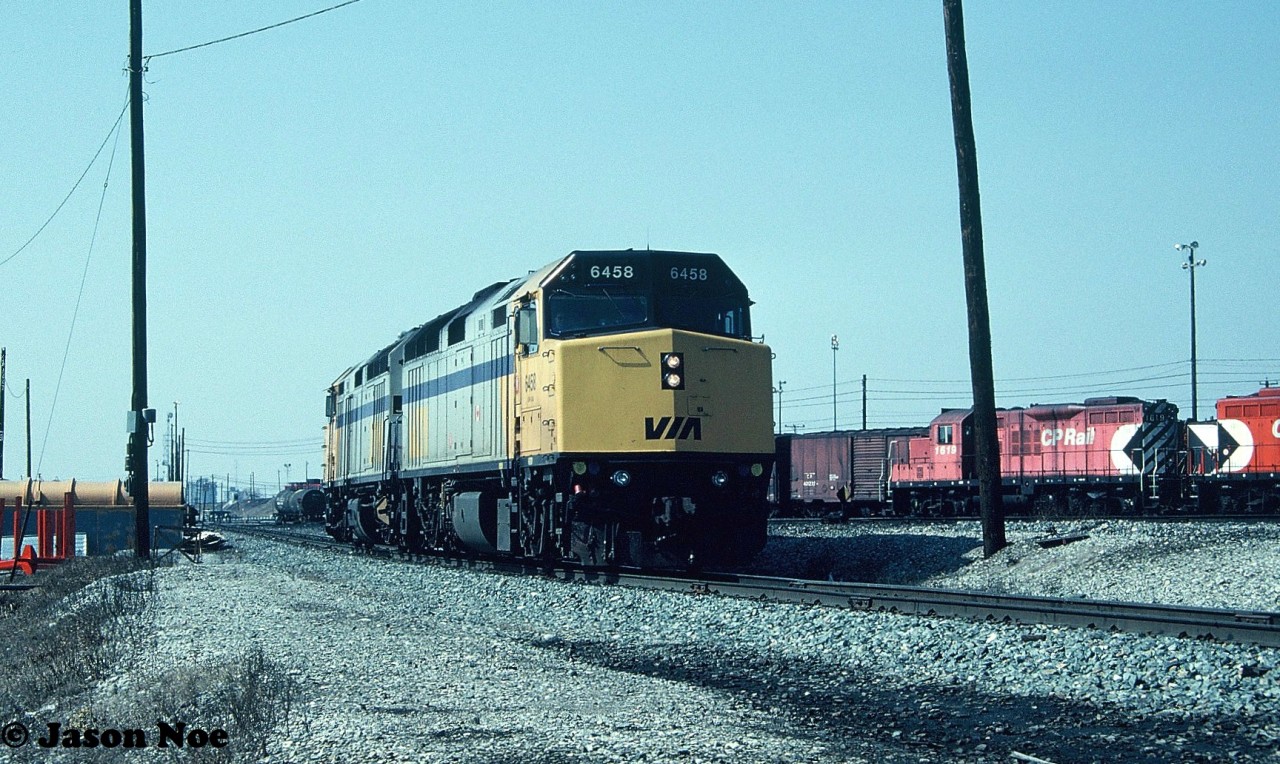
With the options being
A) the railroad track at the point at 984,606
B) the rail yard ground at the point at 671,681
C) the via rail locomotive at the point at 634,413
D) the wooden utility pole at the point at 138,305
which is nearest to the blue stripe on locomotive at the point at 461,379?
the via rail locomotive at the point at 634,413

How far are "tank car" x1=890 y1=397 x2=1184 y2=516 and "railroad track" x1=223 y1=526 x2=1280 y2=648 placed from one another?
1894 cm

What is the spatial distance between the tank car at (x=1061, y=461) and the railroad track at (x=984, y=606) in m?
18.9

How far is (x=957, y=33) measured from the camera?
734 inches

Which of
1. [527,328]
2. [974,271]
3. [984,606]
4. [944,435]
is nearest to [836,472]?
[944,435]

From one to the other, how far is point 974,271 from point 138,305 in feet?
42.9

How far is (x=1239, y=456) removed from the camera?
32344 mm

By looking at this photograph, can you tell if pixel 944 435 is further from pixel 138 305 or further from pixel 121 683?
pixel 121 683

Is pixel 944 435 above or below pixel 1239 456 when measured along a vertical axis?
above

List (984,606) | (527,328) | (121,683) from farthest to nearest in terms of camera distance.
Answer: (527,328), (984,606), (121,683)

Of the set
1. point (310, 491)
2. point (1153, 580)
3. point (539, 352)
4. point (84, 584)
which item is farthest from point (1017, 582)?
point (310, 491)

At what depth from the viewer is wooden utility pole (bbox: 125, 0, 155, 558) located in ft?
71.1

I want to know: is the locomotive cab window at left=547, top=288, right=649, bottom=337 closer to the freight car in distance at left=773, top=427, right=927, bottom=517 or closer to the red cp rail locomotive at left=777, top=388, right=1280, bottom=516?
the red cp rail locomotive at left=777, top=388, right=1280, bottom=516

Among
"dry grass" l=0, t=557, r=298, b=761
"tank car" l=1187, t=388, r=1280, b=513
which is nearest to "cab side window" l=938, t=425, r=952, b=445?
"tank car" l=1187, t=388, r=1280, b=513

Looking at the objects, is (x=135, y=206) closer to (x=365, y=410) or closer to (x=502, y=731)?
(x=365, y=410)
